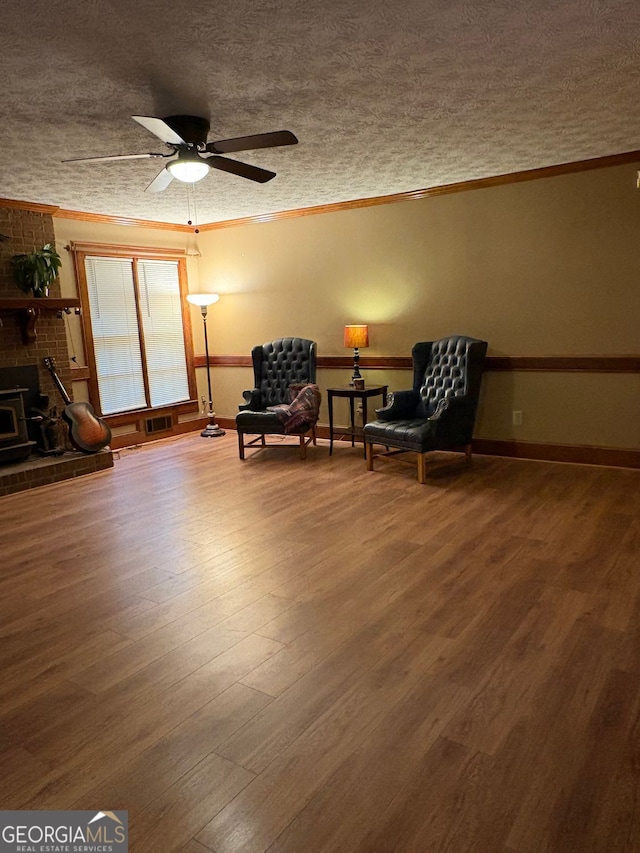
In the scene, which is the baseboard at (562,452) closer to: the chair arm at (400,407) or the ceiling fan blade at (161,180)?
the chair arm at (400,407)

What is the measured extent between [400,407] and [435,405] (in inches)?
12.3

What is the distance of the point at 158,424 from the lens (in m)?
7.00

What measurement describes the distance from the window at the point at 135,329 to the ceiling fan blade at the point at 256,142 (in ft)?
11.3

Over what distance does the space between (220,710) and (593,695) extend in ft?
4.33

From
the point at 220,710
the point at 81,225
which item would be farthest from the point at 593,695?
the point at 81,225

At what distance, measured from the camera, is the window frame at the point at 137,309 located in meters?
6.08

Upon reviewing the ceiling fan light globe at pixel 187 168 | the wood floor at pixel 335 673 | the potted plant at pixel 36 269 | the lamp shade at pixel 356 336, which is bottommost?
the wood floor at pixel 335 673

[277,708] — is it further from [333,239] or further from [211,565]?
[333,239]

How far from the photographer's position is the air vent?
22.6 feet

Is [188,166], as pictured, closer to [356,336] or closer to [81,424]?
[356,336]

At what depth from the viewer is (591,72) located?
9.37ft

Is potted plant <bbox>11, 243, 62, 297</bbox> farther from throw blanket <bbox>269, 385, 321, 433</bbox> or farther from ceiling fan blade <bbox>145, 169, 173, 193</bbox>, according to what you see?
throw blanket <bbox>269, 385, 321, 433</bbox>

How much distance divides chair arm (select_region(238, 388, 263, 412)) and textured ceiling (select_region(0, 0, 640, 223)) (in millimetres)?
2181

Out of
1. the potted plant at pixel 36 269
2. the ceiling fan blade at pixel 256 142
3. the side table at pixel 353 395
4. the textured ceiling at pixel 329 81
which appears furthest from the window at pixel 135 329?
the ceiling fan blade at pixel 256 142
